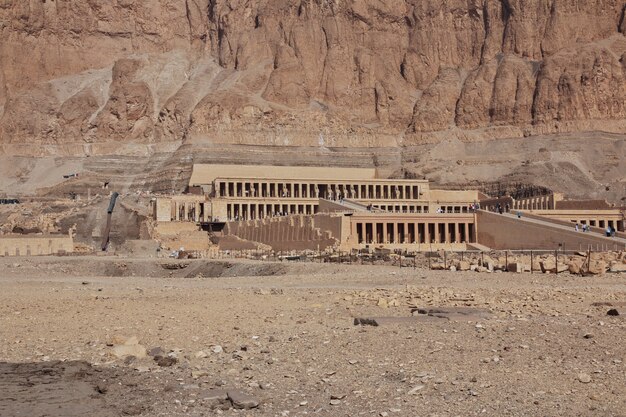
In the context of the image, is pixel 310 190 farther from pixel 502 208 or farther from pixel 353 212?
pixel 353 212

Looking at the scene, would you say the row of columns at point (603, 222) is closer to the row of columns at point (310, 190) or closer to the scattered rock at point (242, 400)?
the row of columns at point (310, 190)

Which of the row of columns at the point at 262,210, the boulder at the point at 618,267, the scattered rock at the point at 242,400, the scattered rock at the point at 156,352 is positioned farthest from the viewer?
the row of columns at the point at 262,210

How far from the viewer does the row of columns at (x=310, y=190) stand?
352 feet

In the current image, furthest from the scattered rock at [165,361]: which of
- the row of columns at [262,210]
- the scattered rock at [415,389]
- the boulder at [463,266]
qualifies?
the row of columns at [262,210]

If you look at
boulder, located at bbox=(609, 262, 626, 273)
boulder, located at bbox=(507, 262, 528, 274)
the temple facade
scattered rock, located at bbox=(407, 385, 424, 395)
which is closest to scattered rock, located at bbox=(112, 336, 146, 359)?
scattered rock, located at bbox=(407, 385, 424, 395)

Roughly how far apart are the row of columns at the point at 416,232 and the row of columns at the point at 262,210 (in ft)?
86.6

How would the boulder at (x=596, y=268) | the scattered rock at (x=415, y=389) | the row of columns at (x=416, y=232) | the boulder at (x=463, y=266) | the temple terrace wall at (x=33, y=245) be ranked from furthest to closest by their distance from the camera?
the temple terrace wall at (x=33, y=245)
the row of columns at (x=416, y=232)
the boulder at (x=463, y=266)
the boulder at (x=596, y=268)
the scattered rock at (x=415, y=389)

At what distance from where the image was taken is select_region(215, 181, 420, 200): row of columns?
107 m

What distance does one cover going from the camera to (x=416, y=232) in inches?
2842

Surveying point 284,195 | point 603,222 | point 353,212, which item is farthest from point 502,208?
point 284,195

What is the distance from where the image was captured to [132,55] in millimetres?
189125

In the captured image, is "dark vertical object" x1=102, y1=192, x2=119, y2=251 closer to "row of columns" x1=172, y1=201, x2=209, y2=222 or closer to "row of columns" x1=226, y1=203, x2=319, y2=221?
"row of columns" x1=172, y1=201, x2=209, y2=222

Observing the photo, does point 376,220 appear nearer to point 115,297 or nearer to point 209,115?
point 115,297

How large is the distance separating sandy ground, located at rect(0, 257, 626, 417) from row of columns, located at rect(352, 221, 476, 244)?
37.6m
